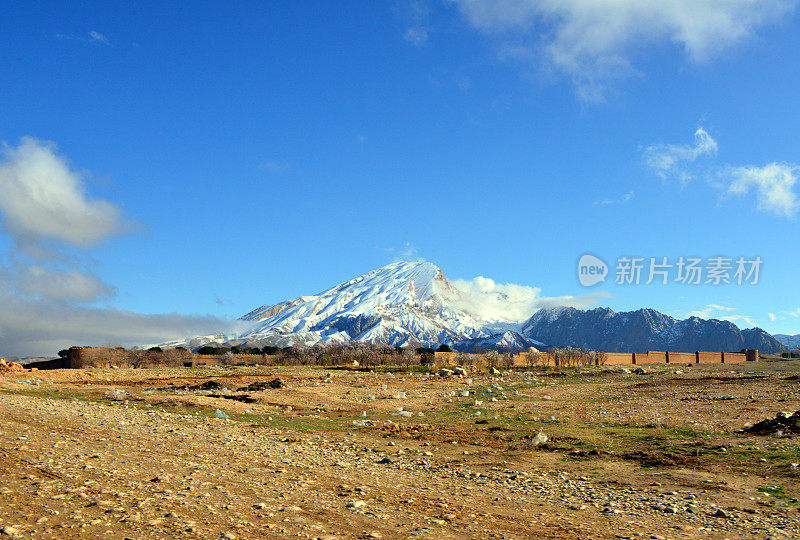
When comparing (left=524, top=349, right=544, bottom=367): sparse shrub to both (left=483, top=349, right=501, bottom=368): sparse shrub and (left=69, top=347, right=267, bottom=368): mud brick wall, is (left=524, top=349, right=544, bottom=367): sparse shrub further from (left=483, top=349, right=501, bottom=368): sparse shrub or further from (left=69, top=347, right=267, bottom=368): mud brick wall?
(left=69, top=347, right=267, bottom=368): mud brick wall

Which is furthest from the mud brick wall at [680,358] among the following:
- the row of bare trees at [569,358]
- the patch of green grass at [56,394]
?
the patch of green grass at [56,394]

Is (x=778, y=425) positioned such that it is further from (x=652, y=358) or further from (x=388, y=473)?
(x=652, y=358)

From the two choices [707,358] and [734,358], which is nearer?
[707,358]

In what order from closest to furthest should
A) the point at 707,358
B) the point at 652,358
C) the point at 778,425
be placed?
the point at 778,425 → the point at 652,358 → the point at 707,358

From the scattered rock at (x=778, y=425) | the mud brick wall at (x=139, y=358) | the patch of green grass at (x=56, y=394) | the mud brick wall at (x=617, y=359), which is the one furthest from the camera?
the mud brick wall at (x=617, y=359)

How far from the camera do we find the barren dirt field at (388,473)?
8.06 meters

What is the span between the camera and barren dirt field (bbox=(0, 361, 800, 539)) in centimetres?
806

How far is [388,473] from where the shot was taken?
476 inches

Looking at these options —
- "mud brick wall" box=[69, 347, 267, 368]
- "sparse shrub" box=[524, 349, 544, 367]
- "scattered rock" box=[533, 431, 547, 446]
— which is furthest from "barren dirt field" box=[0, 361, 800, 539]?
"sparse shrub" box=[524, 349, 544, 367]

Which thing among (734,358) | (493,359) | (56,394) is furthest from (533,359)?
(56,394)

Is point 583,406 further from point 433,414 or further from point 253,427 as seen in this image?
point 253,427

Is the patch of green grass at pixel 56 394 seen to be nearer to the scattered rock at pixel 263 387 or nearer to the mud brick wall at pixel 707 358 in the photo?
the scattered rock at pixel 263 387

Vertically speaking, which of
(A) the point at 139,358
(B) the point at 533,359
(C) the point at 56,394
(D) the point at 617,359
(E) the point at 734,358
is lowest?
(A) the point at 139,358

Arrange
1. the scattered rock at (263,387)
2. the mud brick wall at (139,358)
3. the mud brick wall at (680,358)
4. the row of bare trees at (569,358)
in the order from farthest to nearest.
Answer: the mud brick wall at (680,358)
the row of bare trees at (569,358)
the mud brick wall at (139,358)
the scattered rock at (263,387)
